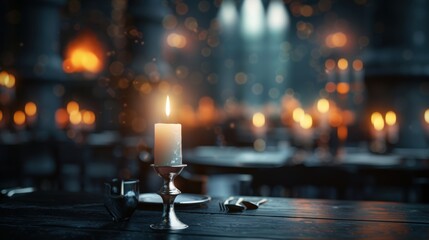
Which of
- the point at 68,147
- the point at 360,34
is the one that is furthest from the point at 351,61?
the point at 68,147

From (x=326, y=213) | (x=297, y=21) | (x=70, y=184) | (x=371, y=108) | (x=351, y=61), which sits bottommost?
(x=70, y=184)

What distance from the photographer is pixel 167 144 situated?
1125mm

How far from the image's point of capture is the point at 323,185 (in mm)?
2029

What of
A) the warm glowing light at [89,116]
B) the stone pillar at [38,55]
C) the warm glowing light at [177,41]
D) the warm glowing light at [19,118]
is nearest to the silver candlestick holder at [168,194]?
the stone pillar at [38,55]

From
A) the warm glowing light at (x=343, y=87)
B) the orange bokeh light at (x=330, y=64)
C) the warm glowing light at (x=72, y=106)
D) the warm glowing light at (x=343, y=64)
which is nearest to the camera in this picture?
the warm glowing light at (x=72, y=106)

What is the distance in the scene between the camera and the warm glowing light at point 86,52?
1172cm

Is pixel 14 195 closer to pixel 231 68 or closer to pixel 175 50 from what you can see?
pixel 175 50

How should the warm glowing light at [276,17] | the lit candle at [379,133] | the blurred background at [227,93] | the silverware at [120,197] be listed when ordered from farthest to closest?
the warm glowing light at [276,17] < the lit candle at [379,133] < the blurred background at [227,93] < the silverware at [120,197]

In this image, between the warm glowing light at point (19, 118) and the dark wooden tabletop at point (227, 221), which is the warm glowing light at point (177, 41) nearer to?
the warm glowing light at point (19, 118)

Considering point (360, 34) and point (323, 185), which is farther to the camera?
point (360, 34)

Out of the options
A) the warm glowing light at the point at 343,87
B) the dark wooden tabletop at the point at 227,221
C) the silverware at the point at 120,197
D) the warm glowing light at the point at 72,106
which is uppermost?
the warm glowing light at the point at 343,87

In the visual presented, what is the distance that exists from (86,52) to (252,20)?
695 centimetres

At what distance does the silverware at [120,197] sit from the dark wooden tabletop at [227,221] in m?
0.03

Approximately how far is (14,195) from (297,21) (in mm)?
14372
